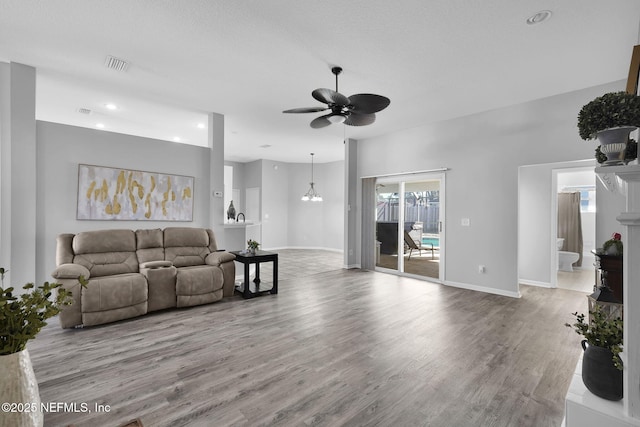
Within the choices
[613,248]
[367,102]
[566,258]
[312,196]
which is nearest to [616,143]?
[613,248]

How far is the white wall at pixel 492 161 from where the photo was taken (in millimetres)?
4207

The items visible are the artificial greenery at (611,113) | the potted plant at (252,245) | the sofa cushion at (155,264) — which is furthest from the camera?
the potted plant at (252,245)

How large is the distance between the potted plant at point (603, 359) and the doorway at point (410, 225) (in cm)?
386

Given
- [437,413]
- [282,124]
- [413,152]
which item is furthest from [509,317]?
[282,124]

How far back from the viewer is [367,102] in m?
3.11

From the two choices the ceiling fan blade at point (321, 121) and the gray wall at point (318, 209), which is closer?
the ceiling fan blade at point (321, 121)

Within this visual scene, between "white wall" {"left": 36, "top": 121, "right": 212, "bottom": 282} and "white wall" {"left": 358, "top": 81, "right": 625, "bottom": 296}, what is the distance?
470 cm

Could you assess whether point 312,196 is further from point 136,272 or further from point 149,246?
point 136,272

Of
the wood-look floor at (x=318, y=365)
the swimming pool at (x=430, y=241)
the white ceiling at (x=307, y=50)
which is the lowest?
the wood-look floor at (x=318, y=365)

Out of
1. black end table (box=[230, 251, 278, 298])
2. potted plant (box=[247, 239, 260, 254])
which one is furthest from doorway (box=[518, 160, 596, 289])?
potted plant (box=[247, 239, 260, 254])

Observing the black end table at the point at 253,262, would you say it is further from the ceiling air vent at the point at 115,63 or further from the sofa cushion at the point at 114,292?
the ceiling air vent at the point at 115,63

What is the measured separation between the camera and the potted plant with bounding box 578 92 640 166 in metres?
1.46

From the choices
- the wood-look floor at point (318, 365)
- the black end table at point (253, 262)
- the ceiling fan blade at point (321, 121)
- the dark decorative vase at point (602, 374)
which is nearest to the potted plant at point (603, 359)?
the dark decorative vase at point (602, 374)

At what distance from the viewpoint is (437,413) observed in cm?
194
